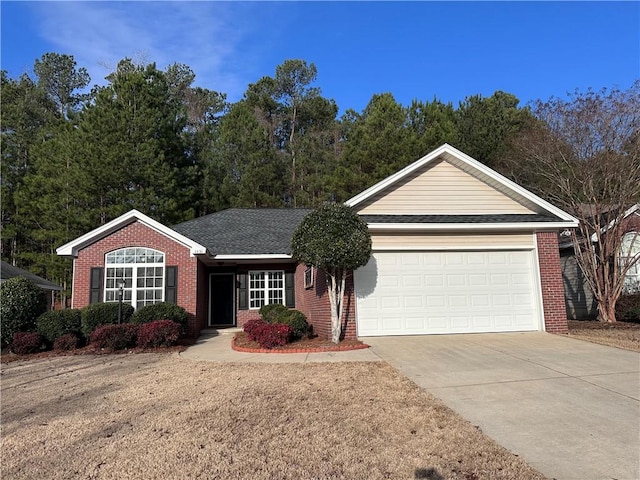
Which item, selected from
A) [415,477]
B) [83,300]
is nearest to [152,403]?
[415,477]

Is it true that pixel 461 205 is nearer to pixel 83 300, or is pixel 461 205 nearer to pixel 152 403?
pixel 152 403

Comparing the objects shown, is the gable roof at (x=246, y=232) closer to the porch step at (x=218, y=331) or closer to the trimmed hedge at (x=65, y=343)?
the porch step at (x=218, y=331)

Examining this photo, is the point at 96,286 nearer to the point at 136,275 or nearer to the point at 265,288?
the point at 136,275

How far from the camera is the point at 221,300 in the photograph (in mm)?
16781

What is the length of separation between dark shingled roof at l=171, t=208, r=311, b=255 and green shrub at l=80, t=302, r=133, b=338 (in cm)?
350

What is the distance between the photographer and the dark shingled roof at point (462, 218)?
1156 cm

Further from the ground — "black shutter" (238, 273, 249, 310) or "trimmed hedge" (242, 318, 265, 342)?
"black shutter" (238, 273, 249, 310)

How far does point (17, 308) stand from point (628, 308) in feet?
58.1

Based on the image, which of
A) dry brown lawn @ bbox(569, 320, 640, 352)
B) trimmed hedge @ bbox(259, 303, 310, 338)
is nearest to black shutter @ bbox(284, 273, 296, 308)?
trimmed hedge @ bbox(259, 303, 310, 338)

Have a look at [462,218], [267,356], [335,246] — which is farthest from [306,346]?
[462,218]

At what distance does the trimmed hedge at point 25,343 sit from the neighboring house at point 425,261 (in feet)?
8.50

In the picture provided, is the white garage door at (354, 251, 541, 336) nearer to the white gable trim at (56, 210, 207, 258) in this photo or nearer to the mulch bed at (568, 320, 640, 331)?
the mulch bed at (568, 320, 640, 331)

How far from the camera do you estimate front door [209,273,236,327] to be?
54.5 ft

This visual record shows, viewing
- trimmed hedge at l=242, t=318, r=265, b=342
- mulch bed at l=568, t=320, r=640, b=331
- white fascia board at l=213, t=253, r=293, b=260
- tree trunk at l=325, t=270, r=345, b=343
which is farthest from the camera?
white fascia board at l=213, t=253, r=293, b=260
